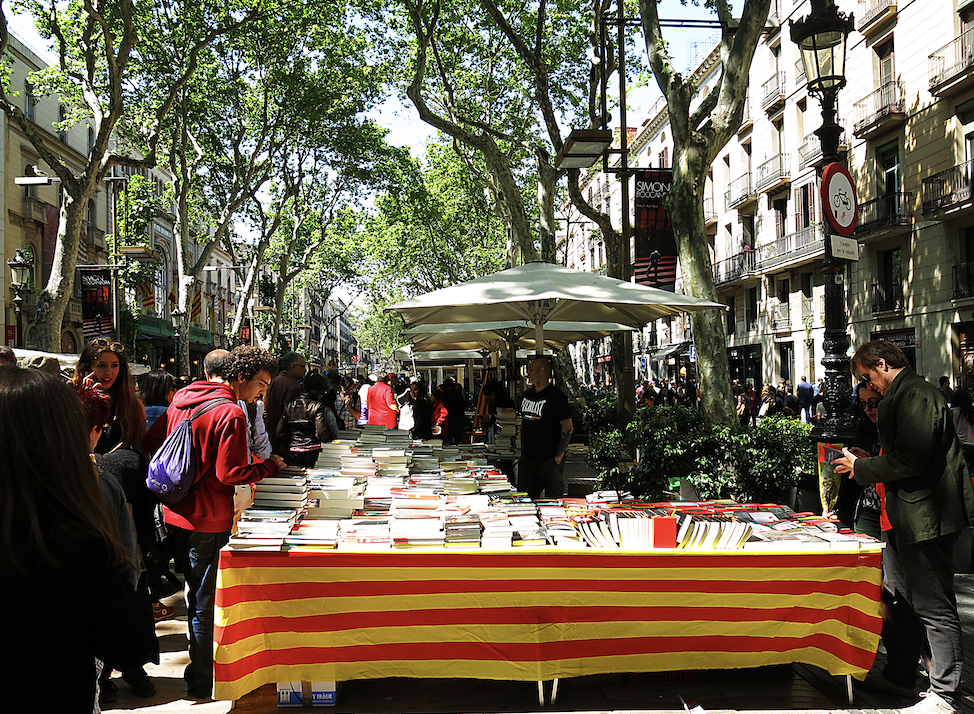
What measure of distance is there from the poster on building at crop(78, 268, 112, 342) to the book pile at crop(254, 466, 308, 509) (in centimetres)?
1677

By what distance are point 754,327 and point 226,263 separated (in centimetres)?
4229

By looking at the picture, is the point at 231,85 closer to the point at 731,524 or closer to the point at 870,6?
the point at 731,524

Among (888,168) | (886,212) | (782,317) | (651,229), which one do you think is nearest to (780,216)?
(782,317)

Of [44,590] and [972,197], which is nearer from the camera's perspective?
[44,590]

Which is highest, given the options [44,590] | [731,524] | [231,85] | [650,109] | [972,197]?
[650,109]

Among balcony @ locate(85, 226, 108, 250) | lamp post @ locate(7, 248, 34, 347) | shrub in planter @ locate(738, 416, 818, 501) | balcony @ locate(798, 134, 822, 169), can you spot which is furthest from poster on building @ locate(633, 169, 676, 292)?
balcony @ locate(85, 226, 108, 250)

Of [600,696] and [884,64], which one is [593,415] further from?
[884,64]

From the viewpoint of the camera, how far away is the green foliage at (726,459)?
6.97 m

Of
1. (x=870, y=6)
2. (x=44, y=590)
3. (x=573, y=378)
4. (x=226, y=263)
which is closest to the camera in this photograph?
(x=44, y=590)

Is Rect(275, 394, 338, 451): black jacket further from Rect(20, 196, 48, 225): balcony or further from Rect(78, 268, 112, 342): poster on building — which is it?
Rect(20, 196, 48, 225): balcony

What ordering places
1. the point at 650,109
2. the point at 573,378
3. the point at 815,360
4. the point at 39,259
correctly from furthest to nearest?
1. the point at 650,109
2. the point at 815,360
3. the point at 39,259
4. the point at 573,378

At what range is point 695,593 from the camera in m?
3.97

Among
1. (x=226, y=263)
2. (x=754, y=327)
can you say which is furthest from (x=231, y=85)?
(x=226, y=263)

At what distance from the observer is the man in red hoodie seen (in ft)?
13.4
